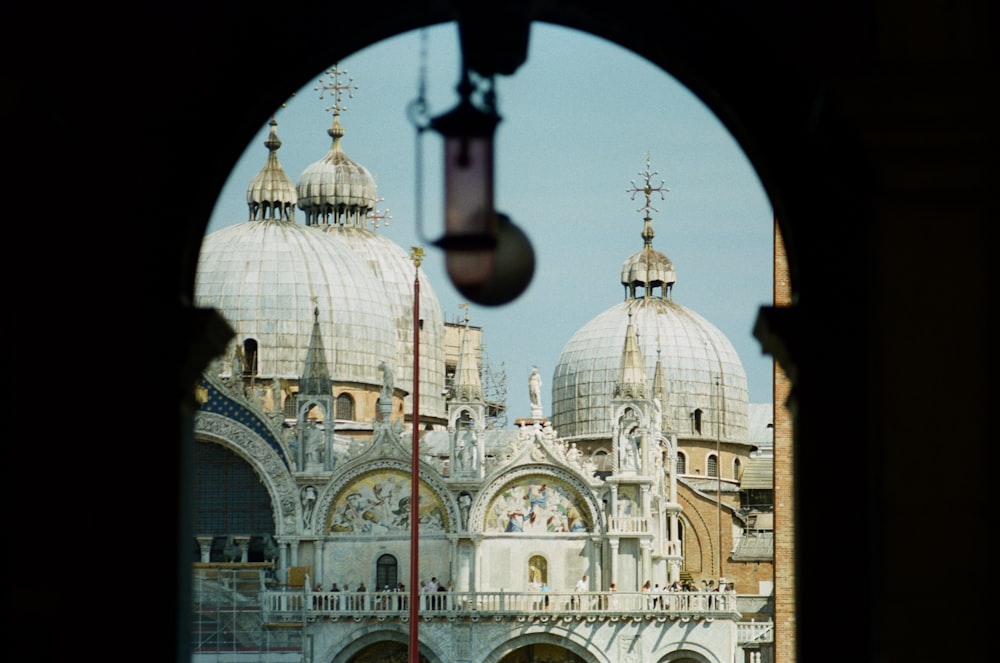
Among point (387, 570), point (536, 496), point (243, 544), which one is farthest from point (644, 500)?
point (243, 544)

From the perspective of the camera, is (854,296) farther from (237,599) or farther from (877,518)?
(237,599)

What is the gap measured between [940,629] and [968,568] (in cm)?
19

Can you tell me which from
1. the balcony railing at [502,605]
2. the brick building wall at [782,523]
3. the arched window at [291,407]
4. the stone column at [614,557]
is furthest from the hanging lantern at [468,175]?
the arched window at [291,407]

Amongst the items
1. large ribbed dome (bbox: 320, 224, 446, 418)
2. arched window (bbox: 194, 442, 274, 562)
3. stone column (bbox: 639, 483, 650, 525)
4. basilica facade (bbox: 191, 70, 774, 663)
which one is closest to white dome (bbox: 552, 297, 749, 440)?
large ribbed dome (bbox: 320, 224, 446, 418)

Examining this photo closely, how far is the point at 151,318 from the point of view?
7.08m

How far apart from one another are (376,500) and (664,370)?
26.3m

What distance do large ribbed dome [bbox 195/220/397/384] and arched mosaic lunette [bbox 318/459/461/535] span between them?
12.5 meters

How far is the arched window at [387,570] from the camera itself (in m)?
55.2

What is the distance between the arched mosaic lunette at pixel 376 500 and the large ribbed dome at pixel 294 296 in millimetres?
12543

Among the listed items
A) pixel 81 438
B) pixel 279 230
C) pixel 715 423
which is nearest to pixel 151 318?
pixel 81 438

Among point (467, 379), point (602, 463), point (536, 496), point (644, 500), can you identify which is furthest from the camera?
point (602, 463)

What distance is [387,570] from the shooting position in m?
55.3

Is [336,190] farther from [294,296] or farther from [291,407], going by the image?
[291,407]

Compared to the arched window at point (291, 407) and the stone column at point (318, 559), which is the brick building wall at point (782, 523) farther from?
the arched window at point (291, 407)
